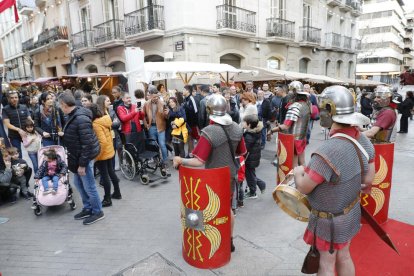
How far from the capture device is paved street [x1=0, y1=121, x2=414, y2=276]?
10.6 ft

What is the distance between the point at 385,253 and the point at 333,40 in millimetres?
24240

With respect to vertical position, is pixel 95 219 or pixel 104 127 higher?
pixel 104 127

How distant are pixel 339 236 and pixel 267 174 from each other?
4.02 metres

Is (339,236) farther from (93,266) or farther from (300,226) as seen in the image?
(93,266)

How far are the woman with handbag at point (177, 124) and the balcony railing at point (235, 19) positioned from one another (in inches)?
362

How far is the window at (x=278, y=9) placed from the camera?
17.6 m

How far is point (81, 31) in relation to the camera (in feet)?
60.7

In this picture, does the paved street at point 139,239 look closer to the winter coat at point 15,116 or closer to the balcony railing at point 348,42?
the winter coat at point 15,116

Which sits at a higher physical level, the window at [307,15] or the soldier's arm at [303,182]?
the window at [307,15]

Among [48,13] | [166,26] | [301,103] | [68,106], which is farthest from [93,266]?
[48,13]

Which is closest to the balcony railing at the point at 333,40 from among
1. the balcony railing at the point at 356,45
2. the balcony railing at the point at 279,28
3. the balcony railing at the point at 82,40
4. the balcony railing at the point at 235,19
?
the balcony railing at the point at 356,45

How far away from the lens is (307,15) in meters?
20.9

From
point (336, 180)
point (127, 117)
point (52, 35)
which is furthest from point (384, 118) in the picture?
point (52, 35)

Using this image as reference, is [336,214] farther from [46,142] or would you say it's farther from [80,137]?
[46,142]
